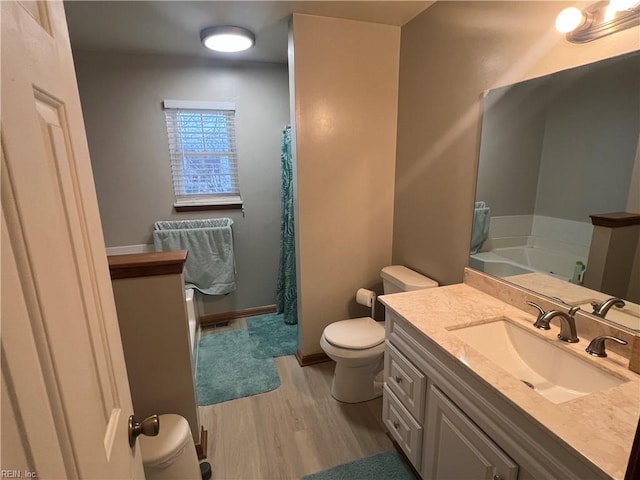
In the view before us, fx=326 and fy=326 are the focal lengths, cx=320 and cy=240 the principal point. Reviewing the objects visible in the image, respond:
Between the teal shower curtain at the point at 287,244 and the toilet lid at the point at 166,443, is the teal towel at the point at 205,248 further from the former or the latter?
the toilet lid at the point at 166,443

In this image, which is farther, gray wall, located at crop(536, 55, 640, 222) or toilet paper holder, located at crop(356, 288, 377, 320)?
toilet paper holder, located at crop(356, 288, 377, 320)

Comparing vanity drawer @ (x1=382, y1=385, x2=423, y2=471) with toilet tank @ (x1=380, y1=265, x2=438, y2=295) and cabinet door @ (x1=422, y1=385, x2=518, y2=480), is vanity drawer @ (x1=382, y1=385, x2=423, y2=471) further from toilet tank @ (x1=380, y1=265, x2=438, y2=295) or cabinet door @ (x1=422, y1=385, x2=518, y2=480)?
toilet tank @ (x1=380, y1=265, x2=438, y2=295)

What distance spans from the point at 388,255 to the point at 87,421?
2.23m

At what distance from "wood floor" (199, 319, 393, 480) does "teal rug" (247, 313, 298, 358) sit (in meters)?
0.39

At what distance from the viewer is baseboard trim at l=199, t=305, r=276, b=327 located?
124 inches

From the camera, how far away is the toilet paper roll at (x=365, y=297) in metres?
2.34

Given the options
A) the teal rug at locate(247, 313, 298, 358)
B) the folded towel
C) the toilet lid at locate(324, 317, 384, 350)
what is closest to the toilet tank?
the toilet lid at locate(324, 317, 384, 350)

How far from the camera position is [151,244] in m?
2.88

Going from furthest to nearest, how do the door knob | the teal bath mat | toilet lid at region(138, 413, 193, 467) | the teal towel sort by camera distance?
1. the teal towel
2. the teal bath mat
3. toilet lid at region(138, 413, 193, 467)
4. the door knob

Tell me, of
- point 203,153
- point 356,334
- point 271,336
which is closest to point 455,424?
point 356,334

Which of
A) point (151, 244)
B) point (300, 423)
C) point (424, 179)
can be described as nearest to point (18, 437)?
point (300, 423)

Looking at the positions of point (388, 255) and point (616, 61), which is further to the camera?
point (388, 255)

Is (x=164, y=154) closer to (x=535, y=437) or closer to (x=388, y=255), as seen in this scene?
(x=388, y=255)

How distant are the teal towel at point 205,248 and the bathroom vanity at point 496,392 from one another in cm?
180
